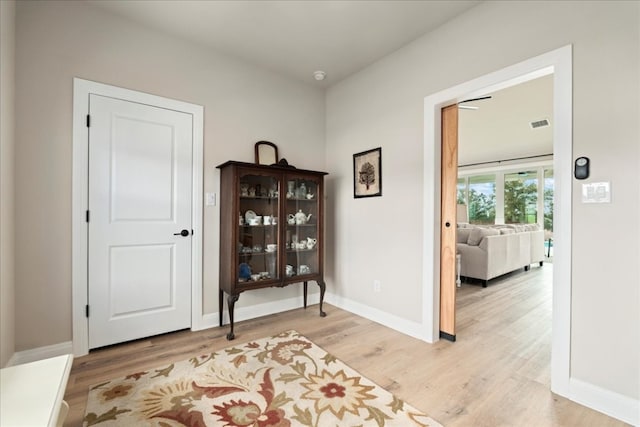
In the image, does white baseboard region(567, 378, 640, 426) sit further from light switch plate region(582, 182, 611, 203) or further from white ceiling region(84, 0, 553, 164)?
white ceiling region(84, 0, 553, 164)

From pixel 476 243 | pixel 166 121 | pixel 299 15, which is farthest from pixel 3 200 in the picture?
pixel 476 243

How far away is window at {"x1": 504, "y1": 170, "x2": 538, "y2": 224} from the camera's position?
22.7ft

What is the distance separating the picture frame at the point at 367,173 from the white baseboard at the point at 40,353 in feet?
9.20

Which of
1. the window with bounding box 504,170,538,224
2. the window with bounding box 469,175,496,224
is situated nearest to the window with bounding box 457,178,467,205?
the window with bounding box 469,175,496,224

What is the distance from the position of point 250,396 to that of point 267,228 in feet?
4.98

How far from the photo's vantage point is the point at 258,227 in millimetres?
2891

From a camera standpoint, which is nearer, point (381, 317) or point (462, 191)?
point (381, 317)

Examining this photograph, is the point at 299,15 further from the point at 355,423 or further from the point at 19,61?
the point at 355,423

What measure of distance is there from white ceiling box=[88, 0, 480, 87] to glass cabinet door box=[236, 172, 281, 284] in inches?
48.3

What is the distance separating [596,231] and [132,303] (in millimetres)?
3287

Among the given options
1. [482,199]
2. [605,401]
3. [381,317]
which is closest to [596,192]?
[605,401]

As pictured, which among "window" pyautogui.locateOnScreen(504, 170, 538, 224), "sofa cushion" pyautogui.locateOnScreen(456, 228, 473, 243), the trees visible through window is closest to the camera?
"sofa cushion" pyautogui.locateOnScreen(456, 228, 473, 243)

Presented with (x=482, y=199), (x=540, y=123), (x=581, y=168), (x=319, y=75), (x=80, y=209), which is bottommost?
(x=80, y=209)

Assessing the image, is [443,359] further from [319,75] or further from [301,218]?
[319,75]
